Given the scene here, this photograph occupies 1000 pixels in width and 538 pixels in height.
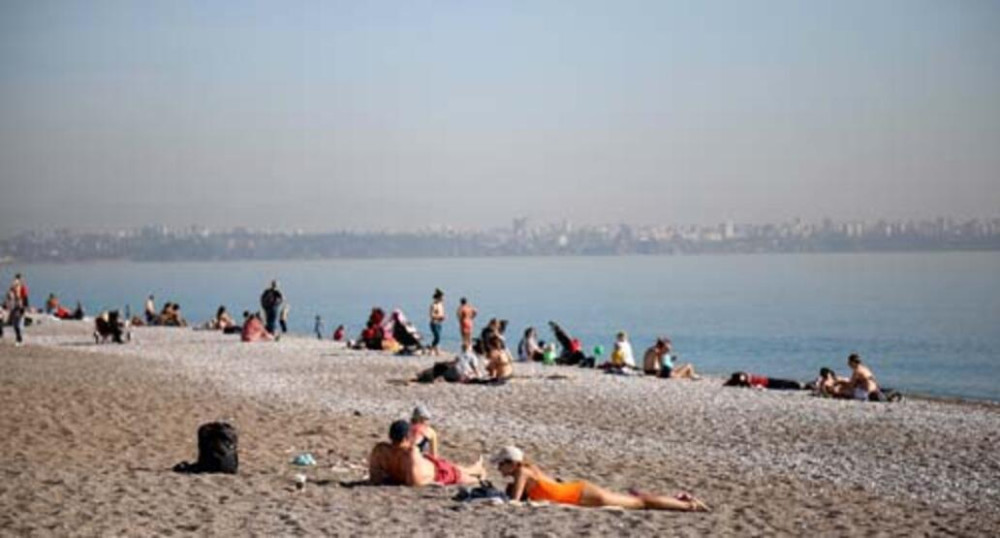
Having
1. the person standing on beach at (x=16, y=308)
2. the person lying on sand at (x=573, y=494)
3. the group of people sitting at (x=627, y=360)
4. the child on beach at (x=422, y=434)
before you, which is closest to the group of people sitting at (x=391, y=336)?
the group of people sitting at (x=627, y=360)

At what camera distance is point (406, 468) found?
12.4m

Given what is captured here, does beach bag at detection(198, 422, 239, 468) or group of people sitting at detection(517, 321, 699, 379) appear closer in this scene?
beach bag at detection(198, 422, 239, 468)

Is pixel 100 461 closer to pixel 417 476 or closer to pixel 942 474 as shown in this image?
pixel 417 476

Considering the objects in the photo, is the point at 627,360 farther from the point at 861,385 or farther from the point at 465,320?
the point at 861,385

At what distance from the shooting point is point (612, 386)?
23.9 m

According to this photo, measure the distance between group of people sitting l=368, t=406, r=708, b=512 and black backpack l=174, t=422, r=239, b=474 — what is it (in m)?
1.44

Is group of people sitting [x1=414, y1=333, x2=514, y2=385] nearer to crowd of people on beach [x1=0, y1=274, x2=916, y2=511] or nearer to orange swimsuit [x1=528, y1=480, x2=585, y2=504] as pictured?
crowd of people on beach [x1=0, y1=274, x2=916, y2=511]

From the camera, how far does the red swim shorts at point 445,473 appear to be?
1258 centimetres

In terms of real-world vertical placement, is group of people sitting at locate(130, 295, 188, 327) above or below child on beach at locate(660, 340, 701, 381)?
below

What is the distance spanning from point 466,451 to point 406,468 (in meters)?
3.24

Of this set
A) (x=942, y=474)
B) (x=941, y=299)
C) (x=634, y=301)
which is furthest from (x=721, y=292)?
(x=942, y=474)

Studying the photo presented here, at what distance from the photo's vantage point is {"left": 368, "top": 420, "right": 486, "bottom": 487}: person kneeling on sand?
12.5 metres

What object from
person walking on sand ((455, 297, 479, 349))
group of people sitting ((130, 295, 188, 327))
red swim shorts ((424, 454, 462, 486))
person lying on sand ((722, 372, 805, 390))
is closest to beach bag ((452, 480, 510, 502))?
red swim shorts ((424, 454, 462, 486))

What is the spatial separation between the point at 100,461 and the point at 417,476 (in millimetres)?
3743
